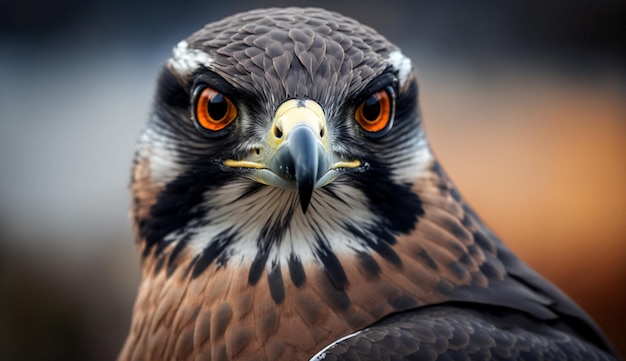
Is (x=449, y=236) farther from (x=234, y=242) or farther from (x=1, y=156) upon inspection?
(x=1, y=156)

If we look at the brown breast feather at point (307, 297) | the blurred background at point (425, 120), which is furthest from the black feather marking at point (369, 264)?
the blurred background at point (425, 120)

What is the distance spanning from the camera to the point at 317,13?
179 cm

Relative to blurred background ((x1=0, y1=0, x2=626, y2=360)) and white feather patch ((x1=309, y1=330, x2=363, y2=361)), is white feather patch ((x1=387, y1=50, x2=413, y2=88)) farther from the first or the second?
blurred background ((x1=0, y1=0, x2=626, y2=360))

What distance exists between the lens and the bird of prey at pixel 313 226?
156cm

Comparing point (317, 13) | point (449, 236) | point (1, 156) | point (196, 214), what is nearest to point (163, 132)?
point (196, 214)

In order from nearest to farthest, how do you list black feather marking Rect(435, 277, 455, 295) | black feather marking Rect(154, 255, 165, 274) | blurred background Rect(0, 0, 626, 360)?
black feather marking Rect(435, 277, 455, 295) < black feather marking Rect(154, 255, 165, 274) < blurred background Rect(0, 0, 626, 360)

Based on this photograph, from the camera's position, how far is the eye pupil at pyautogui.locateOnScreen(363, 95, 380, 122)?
1.66 meters

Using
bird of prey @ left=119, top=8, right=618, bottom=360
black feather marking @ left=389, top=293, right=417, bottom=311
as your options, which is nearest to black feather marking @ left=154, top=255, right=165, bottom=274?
bird of prey @ left=119, top=8, right=618, bottom=360

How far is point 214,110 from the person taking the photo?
5.39 feet

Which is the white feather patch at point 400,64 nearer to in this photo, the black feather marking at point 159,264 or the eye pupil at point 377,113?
the eye pupil at point 377,113

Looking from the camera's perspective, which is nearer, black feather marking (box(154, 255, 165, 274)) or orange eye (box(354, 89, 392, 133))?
orange eye (box(354, 89, 392, 133))

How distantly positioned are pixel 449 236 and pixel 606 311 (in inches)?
108

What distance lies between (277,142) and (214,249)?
1.09 ft

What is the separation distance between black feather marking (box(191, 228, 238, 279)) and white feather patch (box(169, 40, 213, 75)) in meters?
0.35
